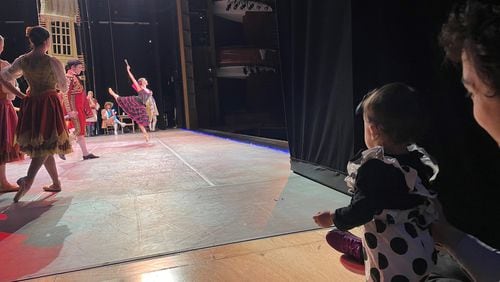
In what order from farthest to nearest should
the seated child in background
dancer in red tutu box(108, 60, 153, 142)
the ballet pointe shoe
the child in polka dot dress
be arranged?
the seated child in background → dancer in red tutu box(108, 60, 153, 142) → the ballet pointe shoe → the child in polka dot dress

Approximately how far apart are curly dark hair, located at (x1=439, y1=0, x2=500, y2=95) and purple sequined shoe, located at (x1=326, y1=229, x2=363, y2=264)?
95 cm

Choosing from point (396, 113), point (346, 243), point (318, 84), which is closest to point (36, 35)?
point (318, 84)

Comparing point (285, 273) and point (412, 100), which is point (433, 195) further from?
point (285, 273)

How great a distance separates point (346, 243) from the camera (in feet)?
4.92

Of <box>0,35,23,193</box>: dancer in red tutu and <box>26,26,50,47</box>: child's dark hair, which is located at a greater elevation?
<box>26,26,50,47</box>: child's dark hair

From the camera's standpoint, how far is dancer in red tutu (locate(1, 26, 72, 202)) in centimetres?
259

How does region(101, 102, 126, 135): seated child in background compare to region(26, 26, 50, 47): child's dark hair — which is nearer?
region(26, 26, 50, 47): child's dark hair

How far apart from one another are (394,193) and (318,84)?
168 centimetres

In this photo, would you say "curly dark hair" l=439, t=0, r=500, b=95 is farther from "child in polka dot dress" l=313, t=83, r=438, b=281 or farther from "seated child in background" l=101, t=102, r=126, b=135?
"seated child in background" l=101, t=102, r=126, b=135

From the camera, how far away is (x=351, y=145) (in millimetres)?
2227

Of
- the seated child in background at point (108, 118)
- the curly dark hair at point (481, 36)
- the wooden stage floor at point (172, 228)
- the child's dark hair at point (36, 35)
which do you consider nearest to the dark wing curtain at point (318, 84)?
the wooden stage floor at point (172, 228)

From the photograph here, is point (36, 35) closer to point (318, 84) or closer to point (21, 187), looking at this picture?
point (21, 187)

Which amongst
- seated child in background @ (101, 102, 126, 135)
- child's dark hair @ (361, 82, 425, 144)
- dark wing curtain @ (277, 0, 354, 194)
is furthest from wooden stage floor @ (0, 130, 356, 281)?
seated child in background @ (101, 102, 126, 135)

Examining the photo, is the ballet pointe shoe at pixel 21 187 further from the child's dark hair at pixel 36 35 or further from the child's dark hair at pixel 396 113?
the child's dark hair at pixel 396 113
